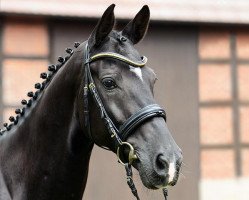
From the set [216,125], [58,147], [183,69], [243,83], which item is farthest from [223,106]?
[58,147]

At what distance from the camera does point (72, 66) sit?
302 centimetres

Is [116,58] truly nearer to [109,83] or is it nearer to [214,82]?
[109,83]

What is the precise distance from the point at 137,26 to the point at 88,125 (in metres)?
0.56

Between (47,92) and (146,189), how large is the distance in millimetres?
660

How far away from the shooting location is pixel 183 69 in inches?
259

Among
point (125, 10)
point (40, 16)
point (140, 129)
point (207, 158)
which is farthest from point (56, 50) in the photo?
point (140, 129)

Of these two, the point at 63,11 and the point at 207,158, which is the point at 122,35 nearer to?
the point at 63,11

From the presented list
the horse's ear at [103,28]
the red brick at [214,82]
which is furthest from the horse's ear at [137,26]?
the red brick at [214,82]

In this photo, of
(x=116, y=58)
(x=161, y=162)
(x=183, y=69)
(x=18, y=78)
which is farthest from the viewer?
(x=183, y=69)

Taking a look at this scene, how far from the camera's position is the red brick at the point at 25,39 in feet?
19.8

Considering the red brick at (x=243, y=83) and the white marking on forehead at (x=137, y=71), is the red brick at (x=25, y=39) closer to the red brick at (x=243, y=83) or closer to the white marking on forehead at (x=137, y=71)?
the red brick at (x=243, y=83)

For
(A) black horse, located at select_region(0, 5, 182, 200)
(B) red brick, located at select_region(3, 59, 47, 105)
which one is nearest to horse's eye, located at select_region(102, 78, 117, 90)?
(A) black horse, located at select_region(0, 5, 182, 200)

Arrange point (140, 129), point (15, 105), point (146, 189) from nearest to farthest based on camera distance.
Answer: point (140, 129) → point (146, 189) → point (15, 105)

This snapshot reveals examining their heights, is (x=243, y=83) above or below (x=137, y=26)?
above
